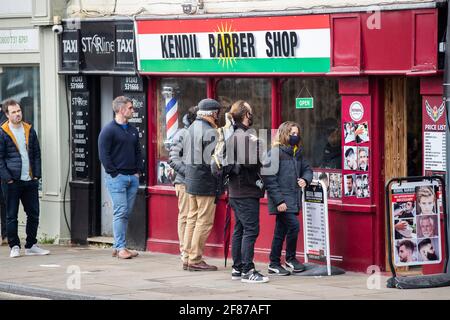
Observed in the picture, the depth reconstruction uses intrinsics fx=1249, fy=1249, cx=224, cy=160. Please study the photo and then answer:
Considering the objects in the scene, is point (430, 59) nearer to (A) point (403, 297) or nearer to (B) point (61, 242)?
(A) point (403, 297)

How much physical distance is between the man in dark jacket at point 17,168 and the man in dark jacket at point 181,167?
2026 millimetres

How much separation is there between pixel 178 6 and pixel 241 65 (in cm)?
148

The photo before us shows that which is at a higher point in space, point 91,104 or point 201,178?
point 91,104

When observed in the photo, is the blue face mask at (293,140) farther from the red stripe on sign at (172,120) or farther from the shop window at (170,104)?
the red stripe on sign at (172,120)

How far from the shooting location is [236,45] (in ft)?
51.3

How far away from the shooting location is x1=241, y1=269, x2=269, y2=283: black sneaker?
13.7 meters

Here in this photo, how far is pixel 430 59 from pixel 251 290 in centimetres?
319

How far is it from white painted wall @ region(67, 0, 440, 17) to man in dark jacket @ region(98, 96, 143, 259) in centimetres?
152

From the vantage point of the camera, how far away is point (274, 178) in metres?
14.0

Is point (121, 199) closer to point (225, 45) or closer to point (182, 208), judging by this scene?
point (182, 208)

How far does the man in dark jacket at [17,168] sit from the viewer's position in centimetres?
1630

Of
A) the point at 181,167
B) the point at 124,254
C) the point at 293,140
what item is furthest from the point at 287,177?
the point at 124,254

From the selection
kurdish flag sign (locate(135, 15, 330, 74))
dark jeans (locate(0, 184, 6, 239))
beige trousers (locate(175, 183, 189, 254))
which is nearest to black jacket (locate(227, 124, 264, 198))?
kurdish flag sign (locate(135, 15, 330, 74))
